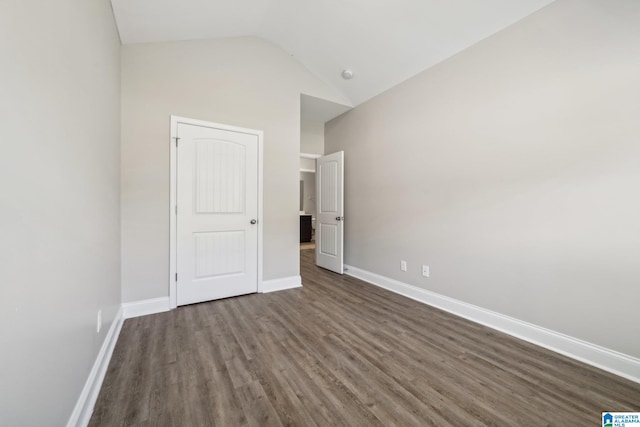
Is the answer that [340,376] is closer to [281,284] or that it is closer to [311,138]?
[281,284]

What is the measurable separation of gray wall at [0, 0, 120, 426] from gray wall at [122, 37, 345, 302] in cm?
92

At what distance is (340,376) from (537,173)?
2241 millimetres

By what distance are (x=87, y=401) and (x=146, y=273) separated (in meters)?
1.44

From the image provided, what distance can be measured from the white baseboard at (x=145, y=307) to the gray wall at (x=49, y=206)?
941mm

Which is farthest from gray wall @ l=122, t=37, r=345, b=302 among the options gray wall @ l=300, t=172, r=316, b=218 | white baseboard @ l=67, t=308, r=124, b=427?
gray wall @ l=300, t=172, r=316, b=218

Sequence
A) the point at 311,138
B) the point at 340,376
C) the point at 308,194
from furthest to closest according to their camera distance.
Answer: the point at 308,194 < the point at 311,138 < the point at 340,376

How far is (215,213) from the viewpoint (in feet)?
9.72

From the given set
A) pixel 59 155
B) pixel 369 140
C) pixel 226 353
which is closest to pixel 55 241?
pixel 59 155

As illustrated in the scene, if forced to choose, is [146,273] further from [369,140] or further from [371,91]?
[371,91]

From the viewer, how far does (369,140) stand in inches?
150

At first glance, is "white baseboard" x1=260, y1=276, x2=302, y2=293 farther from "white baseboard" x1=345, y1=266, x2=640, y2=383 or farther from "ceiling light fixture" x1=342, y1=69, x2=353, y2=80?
"ceiling light fixture" x1=342, y1=69, x2=353, y2=80

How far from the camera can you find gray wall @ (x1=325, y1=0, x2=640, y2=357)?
175cm

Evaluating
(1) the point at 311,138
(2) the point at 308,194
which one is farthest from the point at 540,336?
(2) the point at 308,194

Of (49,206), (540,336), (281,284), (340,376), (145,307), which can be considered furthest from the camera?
(281,284)
